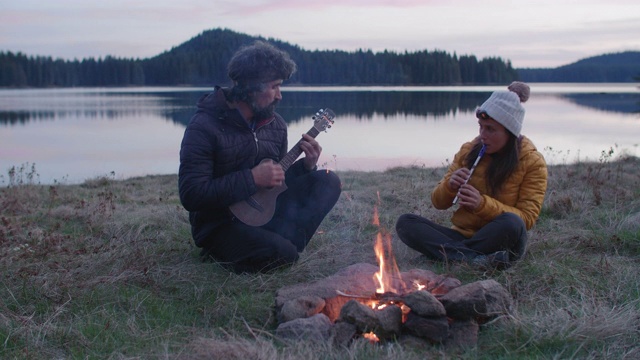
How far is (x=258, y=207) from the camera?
14.6ft

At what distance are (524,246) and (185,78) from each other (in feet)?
213

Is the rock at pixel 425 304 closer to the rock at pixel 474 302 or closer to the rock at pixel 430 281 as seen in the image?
the rock at pixel 474 302

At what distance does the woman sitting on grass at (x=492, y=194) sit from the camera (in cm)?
414

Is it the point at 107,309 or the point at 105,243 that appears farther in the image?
the point at 105,243

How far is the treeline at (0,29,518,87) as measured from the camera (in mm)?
59062

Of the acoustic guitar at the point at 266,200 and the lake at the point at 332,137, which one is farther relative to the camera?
the lake at the point at 332,137

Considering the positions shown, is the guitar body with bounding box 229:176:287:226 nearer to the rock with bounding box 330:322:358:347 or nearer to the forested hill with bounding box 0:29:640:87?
the rock with bounding box 330:322:358:347

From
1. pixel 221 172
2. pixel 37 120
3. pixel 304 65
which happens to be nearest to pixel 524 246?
pixel 221 172

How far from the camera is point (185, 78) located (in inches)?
2608

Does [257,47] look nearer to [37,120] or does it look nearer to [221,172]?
[221,172]

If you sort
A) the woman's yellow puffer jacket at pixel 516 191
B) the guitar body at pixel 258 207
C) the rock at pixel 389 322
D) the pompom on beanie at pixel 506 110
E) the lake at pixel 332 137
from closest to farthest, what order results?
the rock at pixel 389 322
the pompom on beanie at pixel 506 110
the woman's yellow puffer jacket at pixel 516 191
the guitar body at pixel 258 207
the lake at pixel 332 137

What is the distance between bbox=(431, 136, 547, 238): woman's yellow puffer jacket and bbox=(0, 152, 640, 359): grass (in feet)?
1.26

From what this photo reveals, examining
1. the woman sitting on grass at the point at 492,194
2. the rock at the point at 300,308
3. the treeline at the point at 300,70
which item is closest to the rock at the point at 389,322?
the rock at the point at 300,308

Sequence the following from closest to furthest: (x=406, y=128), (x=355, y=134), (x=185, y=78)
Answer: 1. (x=355, y=134)
2. (x=406, y=128)
3. (x=185, y=78)
